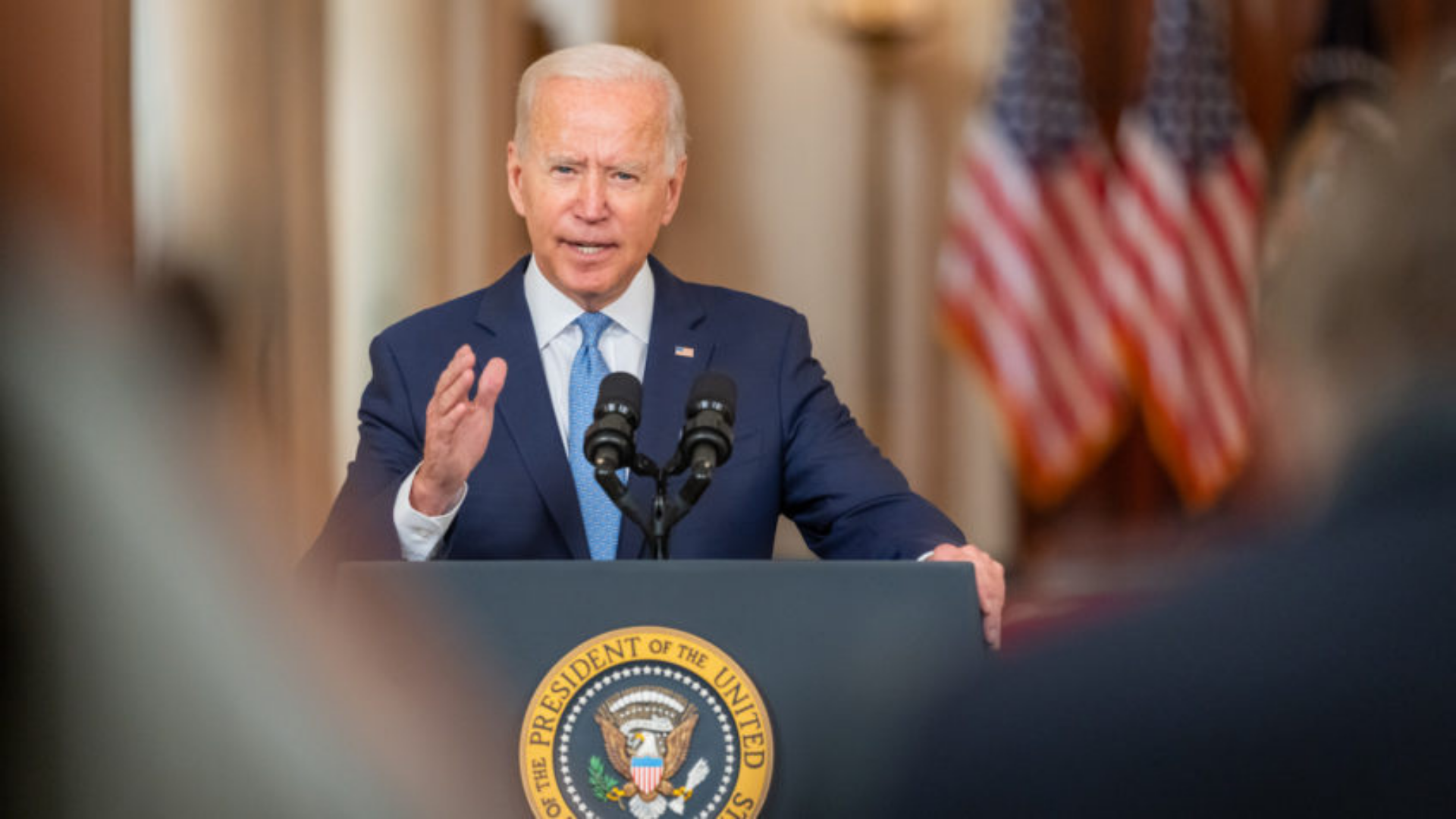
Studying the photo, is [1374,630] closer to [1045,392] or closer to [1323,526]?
[1323,526]

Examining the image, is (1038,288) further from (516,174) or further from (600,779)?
(600,779)

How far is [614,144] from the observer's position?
2279mm

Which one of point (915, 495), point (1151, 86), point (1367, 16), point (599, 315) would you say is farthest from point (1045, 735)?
point (1367, 16)

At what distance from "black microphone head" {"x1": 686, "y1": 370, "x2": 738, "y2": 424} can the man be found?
0.46 m

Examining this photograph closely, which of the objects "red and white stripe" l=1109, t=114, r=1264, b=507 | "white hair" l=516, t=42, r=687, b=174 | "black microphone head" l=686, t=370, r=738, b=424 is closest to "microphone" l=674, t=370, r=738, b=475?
"black microphone head" l=686, t=370, r=738, b=424

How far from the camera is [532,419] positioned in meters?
2.19

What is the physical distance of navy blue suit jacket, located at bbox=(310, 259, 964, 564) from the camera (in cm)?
214

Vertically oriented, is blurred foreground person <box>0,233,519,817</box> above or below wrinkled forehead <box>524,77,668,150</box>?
below

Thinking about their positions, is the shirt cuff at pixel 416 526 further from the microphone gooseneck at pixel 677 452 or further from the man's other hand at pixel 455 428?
the microphone gooseneck at pixel 677 452

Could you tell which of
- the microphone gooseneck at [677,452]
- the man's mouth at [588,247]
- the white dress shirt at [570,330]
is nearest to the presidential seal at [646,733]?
the microphone gooseneck at [677,452]

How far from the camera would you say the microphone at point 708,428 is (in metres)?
1.68

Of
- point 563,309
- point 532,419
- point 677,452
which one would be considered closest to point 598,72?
point 563,309

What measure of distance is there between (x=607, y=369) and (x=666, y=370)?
0.27 feet

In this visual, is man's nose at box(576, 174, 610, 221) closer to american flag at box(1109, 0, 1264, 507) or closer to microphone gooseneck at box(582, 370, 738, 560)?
microphone gooseneck at box(582, 370, 738, 560)
